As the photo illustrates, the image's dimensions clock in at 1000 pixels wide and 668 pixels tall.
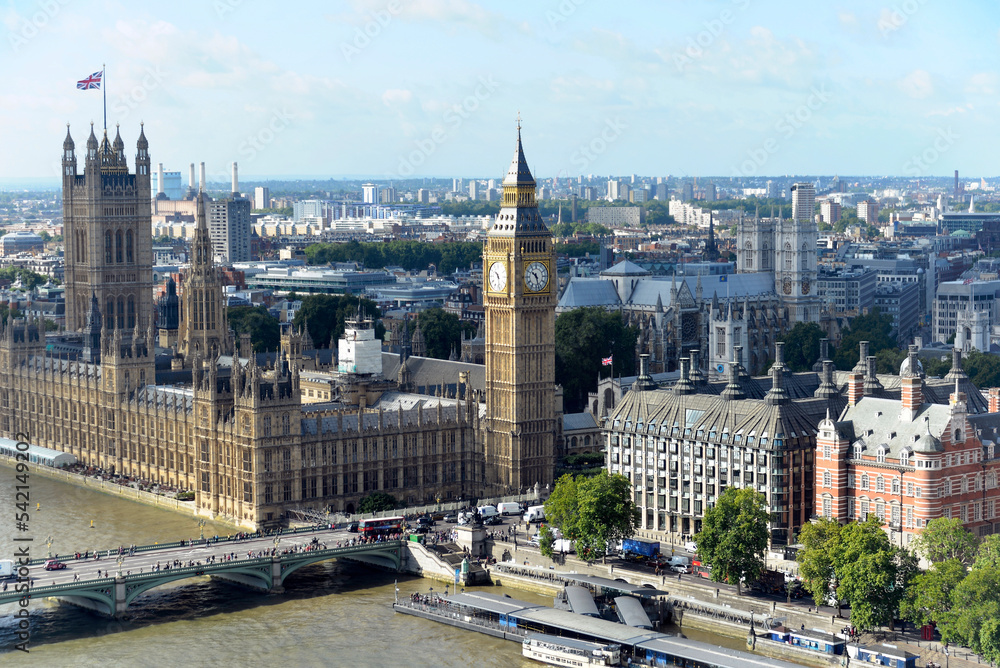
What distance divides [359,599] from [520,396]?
90.2 ft

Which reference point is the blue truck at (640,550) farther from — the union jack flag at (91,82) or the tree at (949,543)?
the union jack flag at (91,82)

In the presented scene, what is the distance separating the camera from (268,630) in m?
100

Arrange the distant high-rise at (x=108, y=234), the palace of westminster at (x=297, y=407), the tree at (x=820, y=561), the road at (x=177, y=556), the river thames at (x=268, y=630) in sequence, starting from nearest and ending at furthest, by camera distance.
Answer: the river thames at (x=268, y=630), the tree at (x=820, y=561), the road at (x=177, y=556), the palace of westminster at (x=297, y=407), the distant high-rise at (x=108, y=234)

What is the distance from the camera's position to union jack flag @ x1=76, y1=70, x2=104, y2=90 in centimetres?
19612

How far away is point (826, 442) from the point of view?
10931cm

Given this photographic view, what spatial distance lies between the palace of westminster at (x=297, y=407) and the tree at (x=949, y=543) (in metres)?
39.5

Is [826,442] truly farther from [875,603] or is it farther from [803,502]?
[875,603]

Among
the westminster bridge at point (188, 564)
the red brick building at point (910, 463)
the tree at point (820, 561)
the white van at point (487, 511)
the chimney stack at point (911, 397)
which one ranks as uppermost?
the chimney stack at point (911, 397)

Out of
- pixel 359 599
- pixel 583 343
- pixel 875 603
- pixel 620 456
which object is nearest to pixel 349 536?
pixel 359 599

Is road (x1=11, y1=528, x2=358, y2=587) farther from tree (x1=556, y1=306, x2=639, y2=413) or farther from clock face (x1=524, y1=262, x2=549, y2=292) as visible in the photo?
tree (x1=556, y1=306, x2=639, y2=413)

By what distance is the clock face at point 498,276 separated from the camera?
424 feet

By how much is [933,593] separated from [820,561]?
7.96 m

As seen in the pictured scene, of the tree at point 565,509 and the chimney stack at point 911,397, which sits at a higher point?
the chimney stack at point 911,397

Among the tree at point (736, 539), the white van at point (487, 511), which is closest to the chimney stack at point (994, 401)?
the tree at point (736, 539)
